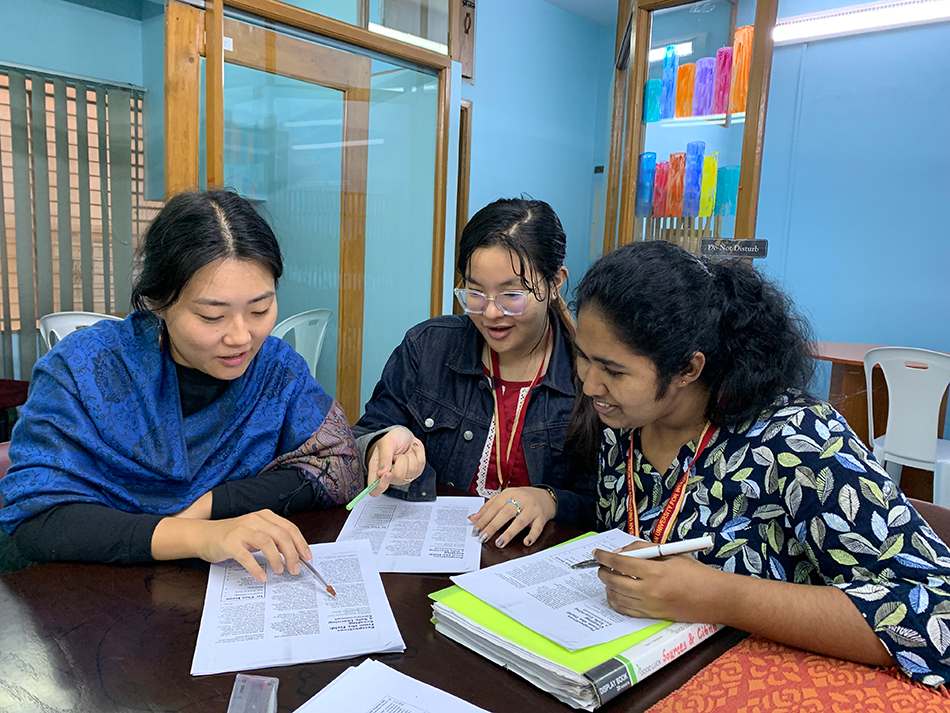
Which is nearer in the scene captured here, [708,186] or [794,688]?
[794,688]

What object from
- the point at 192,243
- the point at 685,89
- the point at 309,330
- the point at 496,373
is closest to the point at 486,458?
the point at 496,373

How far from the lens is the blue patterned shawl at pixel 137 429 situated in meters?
1.16

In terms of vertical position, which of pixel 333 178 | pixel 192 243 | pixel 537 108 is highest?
pixel 537 108

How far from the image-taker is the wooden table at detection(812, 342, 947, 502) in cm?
359

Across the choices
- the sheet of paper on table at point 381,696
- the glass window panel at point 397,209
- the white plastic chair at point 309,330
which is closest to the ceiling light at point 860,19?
the glass window panel at point 397,209

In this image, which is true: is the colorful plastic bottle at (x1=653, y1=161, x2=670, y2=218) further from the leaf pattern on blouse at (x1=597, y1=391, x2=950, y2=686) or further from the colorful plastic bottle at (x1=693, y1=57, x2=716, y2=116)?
the leaf pattern on blouse at (x1=597, y1=391, x2=950, y2=686)

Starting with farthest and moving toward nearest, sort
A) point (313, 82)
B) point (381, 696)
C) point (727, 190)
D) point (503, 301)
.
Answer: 1. point (727, 190)
2. point (313, 82)
3. point (503, 301)
4. point (381, 696)

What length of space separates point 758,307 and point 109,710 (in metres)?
1.07

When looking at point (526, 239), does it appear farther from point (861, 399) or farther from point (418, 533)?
point (861, 399)

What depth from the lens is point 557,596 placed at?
0.95 metres

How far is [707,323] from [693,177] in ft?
8.46

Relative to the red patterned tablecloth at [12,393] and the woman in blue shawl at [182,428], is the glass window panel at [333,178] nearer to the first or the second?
the red patterned tablecloth at [12,393]

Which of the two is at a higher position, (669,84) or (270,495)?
(669,84)

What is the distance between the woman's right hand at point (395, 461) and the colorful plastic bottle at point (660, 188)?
101 inches
